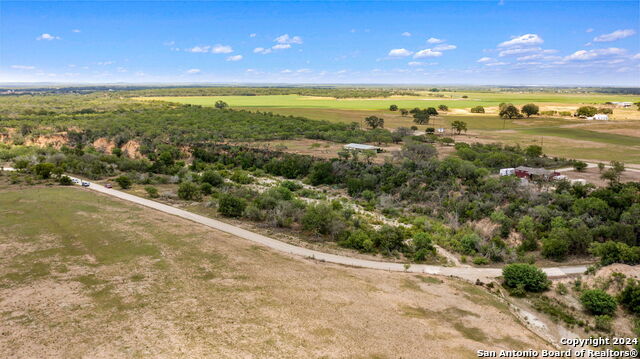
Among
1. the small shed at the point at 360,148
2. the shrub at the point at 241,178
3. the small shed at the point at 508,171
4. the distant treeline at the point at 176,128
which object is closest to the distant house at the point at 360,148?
the small shed at the point at 360,148

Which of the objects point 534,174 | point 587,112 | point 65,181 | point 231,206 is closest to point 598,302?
point 534,174

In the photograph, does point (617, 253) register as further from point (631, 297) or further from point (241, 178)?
point (241, 178)

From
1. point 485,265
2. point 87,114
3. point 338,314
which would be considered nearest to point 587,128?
point 485,265

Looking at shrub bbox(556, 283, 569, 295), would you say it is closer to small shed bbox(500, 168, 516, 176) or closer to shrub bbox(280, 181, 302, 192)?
small shed bbox(500, 168, 516, 176)

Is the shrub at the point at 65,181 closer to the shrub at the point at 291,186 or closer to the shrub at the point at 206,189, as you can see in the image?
the shrub at the point at 206,189

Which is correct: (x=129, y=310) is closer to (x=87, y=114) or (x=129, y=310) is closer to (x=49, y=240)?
(x=49, y=240)
